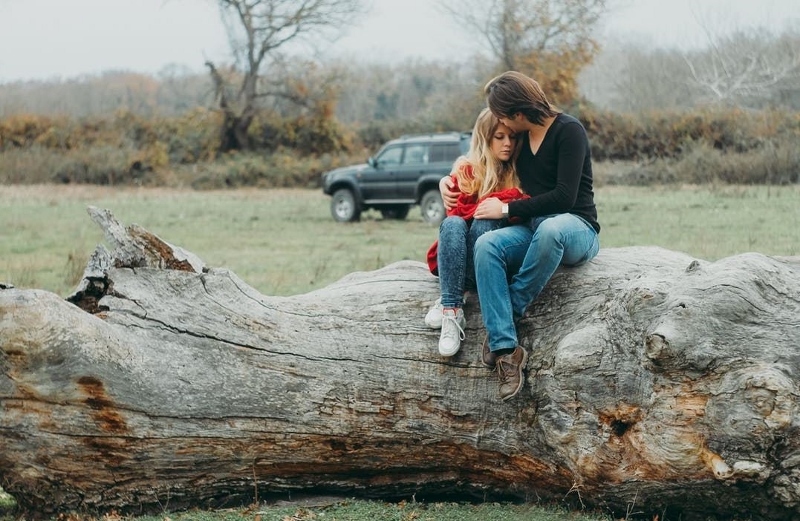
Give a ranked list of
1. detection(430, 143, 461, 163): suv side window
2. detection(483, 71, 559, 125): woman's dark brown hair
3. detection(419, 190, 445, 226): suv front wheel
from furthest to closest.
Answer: detection(430, 143, 461, 163): suv side window
detection(419, 190, 445, 226): suv front wheel
detection(483, 71, 559, 125): woman's dark brown hair

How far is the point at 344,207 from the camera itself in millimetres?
26141

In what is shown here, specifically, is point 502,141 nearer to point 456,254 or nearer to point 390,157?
point 456,254

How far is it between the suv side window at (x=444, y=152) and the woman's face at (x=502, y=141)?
19196 mm

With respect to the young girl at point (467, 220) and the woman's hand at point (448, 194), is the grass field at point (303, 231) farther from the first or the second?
the young girl at point (467, 220)

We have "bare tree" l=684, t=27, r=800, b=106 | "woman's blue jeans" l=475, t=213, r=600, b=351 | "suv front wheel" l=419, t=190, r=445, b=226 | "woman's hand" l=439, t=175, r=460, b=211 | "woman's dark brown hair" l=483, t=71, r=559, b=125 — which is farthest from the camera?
"bare tree" l=684, t=27, r=800, b=106

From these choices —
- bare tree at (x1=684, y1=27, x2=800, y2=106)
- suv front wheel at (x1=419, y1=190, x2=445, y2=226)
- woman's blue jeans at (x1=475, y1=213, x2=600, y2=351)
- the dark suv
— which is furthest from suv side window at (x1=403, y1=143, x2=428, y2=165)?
bare tree at (x1=684, y1=27, x2=800, y2=106)

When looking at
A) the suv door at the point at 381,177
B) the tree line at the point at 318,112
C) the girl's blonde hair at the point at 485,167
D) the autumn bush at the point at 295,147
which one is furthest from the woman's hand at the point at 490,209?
the tree line at the point at 318,112

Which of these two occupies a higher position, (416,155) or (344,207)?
(416,155)

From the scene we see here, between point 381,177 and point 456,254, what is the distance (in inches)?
801

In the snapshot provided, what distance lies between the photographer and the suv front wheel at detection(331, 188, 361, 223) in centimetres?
2588

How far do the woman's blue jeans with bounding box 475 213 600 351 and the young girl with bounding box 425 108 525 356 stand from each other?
0.18 m

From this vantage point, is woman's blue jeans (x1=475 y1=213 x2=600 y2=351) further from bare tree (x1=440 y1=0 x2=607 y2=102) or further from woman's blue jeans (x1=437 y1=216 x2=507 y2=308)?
bare tree (x1=440 y1=0 x2=607 y2=102)

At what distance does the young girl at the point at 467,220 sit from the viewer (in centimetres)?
536

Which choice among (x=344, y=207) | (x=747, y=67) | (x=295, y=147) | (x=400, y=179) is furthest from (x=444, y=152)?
(x=747, y=67)
